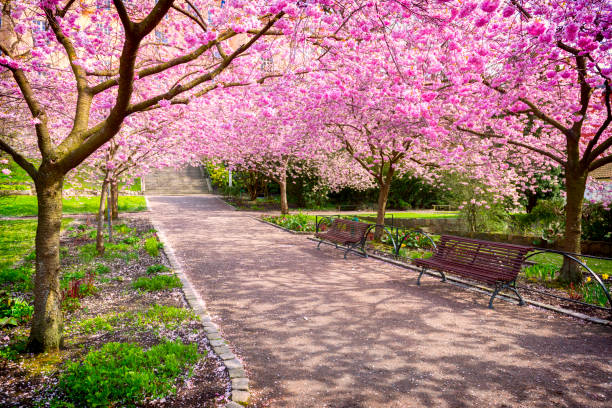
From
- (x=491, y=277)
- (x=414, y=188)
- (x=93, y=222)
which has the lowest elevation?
(x=93, y=222)

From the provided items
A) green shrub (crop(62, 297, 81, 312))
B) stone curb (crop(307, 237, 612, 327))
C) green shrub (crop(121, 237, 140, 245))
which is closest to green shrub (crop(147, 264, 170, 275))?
green shrub (crop(62, 297, 81, 312))

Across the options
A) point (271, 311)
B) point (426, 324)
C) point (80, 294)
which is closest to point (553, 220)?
point (426, 324)

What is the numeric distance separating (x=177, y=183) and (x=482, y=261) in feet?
109

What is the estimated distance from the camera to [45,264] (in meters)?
3.91

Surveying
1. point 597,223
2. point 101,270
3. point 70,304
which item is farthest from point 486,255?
point 597,223

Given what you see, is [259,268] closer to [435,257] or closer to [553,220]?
[435,257]

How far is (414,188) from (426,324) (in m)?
23.2

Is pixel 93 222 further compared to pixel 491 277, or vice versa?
pixel 93 222

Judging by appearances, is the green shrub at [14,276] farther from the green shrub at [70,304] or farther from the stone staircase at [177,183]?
the stone staircase at [177,183]

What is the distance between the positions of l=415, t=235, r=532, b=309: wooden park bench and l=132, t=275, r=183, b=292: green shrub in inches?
174

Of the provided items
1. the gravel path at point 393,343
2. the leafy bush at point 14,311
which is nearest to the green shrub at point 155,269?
the gravel path at point 393,343

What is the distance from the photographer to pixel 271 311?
211 inches

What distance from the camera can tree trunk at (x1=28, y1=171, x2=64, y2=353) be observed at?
3.89 meters

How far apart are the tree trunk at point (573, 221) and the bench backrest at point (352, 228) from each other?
410 centimetres
